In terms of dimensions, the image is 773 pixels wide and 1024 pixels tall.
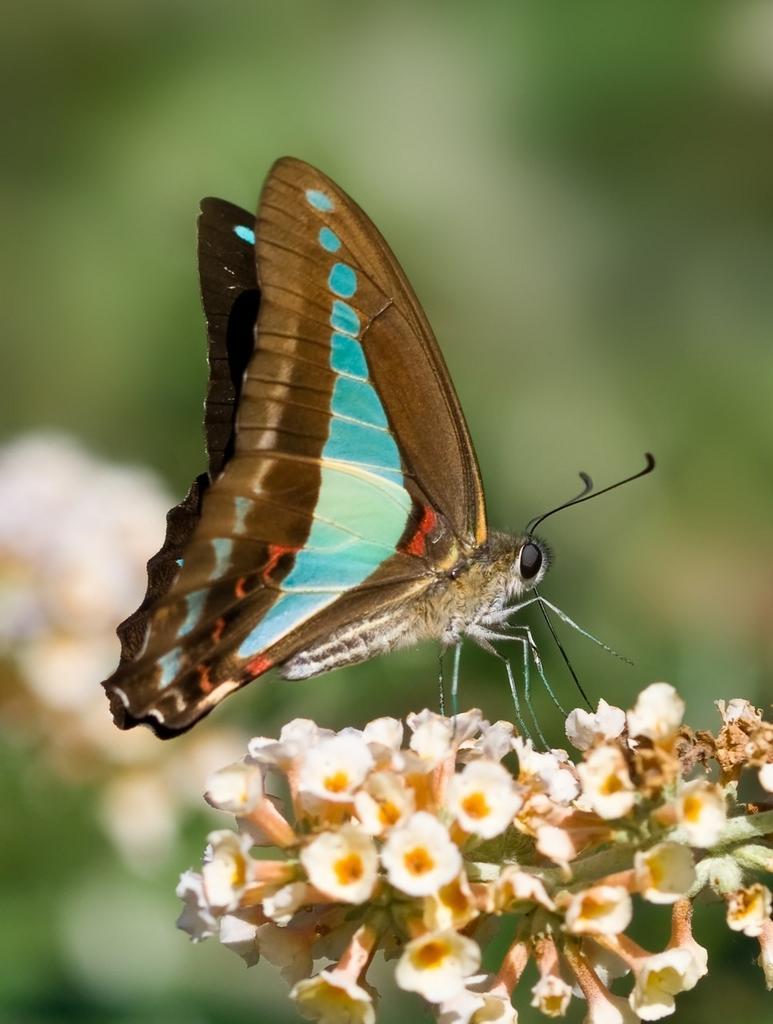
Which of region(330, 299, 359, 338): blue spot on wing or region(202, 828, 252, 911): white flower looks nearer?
region(202, 828, 252, 911): white flower

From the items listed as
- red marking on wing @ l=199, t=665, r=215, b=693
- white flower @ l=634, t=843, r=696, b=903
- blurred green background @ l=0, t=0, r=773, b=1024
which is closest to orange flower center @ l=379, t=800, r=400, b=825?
white flower @ l=634, t=843, r=696, b=903

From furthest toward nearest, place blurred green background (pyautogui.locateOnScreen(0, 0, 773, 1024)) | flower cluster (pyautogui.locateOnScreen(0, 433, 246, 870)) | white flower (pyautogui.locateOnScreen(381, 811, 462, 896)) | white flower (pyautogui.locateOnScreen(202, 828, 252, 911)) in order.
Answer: blurred green background (pyautogui.locateOnScreen(0, 0, 773, 1024)), flower cluster (pyautogui.locateOnScreen(0, 433, 246, 870)), white flower (pyautogui.locateOnScreen(202, 828, 252, 911)), white flower (pyautogui.locateOnScreen(381, 811, 462, 896))

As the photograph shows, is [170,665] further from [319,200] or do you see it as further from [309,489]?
[319,200]

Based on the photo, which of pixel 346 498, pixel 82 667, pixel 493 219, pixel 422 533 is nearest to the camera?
pixel 346 498

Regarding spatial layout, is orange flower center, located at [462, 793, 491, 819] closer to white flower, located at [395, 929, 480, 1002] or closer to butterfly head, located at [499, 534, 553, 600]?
white flower, located at [395, 929, 480, 1002]

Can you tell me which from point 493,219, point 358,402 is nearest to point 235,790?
point 358,402

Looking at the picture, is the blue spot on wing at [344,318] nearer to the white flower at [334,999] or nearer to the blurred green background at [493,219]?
the white flower at [334,999]
